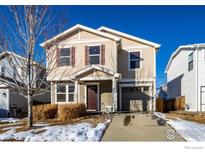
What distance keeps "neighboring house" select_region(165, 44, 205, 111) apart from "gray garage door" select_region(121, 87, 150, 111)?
5.44 ft

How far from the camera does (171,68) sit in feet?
40.1

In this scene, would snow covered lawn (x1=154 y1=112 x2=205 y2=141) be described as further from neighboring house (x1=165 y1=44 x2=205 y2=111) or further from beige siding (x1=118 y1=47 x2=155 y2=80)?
beige siding (x1=118 y1=47 x2=155 y2=80)

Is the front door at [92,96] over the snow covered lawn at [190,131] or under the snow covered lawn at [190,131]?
over

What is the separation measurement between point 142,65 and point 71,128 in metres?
6.14

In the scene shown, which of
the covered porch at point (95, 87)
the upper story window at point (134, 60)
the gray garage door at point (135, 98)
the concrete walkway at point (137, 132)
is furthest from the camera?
the upper story window at point (134, 60)

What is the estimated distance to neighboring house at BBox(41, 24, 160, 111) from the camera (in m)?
10.6

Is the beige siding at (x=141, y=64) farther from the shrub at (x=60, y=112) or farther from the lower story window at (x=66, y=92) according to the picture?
the shrub at (x=60, y=112)

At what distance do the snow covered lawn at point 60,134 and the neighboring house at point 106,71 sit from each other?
4.02 metres

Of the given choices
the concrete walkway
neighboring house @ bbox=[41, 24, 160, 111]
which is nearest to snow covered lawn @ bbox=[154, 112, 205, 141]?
the concrete walkway

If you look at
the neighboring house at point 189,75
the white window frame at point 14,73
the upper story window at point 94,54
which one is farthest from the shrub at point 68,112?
the neighboring house at point 189,75

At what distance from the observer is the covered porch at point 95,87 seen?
10.4 m
